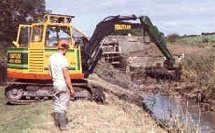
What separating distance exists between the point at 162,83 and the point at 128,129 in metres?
19.9

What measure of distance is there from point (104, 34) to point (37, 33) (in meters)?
3.34

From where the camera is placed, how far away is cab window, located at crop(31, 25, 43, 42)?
21703 mm

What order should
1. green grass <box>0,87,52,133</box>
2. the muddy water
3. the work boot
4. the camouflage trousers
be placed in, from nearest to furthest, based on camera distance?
the camouflage trousers < the work boot < green grass <box>0,87,52,133</box> < the muddy water

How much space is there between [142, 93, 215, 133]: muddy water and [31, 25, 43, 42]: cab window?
5.25 meters

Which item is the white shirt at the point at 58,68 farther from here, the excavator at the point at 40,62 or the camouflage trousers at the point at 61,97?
the excavator at the point at 40,62

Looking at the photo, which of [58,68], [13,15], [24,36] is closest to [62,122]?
[58,68]

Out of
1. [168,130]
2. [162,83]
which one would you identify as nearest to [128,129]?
[168,130]

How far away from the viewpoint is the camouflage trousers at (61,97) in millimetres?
14289

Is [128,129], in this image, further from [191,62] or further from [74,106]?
[191,62]

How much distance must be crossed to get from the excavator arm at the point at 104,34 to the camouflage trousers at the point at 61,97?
903 cm

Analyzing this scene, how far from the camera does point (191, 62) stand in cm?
3588

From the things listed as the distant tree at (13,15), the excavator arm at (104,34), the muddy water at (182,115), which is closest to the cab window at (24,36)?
the excavator arm at (104,34)

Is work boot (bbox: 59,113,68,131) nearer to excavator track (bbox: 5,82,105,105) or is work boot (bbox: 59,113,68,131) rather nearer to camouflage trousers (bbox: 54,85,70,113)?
camouflage trousers (bbox: 54,85,70,113)

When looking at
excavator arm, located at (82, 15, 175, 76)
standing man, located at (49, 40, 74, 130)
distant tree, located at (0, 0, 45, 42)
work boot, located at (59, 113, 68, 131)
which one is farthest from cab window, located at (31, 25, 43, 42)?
distant tree, located at (0, 0, 45, 42)
